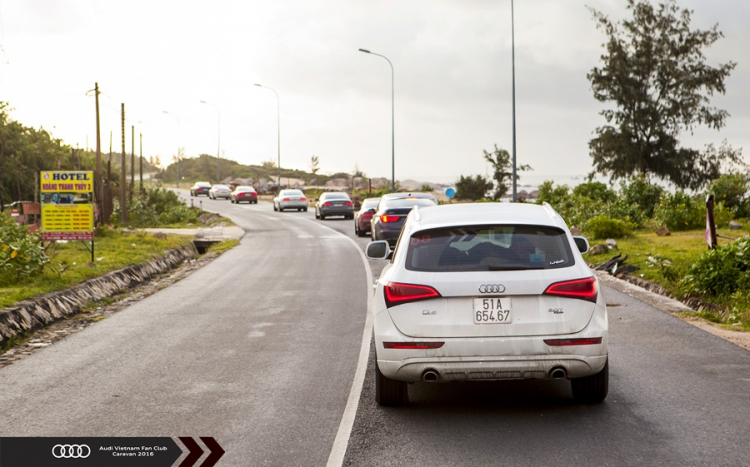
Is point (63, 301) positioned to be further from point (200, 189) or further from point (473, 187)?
point (200, 189)

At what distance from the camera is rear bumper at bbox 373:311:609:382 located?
567 centimetres

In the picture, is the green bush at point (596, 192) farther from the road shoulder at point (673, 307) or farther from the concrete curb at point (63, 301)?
the concrete curb at point (63, 301)

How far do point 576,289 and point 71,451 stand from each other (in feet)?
12.0

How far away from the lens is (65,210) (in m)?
16.6

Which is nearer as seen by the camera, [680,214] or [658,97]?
[680,214]

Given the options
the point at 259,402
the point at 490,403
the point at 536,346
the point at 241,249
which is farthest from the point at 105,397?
the point at 241,249

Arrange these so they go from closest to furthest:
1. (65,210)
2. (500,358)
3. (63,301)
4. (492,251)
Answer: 1. (500,358)
2. (492,251)
3. (63,301)
4. (65,210)

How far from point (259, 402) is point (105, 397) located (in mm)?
1376

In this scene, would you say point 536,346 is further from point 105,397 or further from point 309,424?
point 105,397

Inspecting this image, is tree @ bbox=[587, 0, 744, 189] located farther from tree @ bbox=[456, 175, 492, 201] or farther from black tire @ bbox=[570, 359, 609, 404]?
black tire @ bbox=[570, 359, 609, 404]

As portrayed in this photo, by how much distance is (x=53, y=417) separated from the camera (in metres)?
6.05

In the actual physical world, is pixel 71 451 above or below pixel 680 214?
below

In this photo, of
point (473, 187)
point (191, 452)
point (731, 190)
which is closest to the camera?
point (191, 452)

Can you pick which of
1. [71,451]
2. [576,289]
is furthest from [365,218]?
[71,451]
